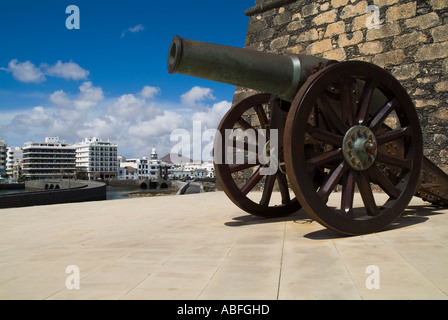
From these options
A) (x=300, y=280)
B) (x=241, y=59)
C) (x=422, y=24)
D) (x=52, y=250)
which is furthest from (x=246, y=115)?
(x=300, y=280)

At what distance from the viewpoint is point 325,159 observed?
296 cm

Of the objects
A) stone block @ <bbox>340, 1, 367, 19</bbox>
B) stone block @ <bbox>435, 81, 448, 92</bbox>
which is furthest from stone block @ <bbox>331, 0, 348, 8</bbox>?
stone block @ <bbox>435, 81, 448, 92</bbox>

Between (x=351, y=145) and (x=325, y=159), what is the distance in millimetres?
294

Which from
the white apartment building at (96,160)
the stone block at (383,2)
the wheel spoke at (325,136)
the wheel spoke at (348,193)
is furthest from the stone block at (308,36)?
the white apartment building at (96,160)

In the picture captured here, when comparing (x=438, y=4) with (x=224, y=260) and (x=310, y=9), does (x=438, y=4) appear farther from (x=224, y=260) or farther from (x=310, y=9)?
(x=224, y=260)

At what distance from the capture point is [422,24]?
20.4 feet

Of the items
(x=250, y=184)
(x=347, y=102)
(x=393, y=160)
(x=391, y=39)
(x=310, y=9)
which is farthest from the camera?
(x=310, y=9)

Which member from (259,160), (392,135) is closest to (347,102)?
(392,135)

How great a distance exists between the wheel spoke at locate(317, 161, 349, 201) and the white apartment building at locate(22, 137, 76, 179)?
356 feet

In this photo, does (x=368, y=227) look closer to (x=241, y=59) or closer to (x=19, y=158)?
(x=241, y=59)

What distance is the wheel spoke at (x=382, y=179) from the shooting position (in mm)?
3189

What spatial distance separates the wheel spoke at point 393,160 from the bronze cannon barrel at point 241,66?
0.93 metres

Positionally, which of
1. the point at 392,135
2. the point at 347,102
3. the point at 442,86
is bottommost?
the point at 392,135

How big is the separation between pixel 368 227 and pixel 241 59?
5.58 feet
